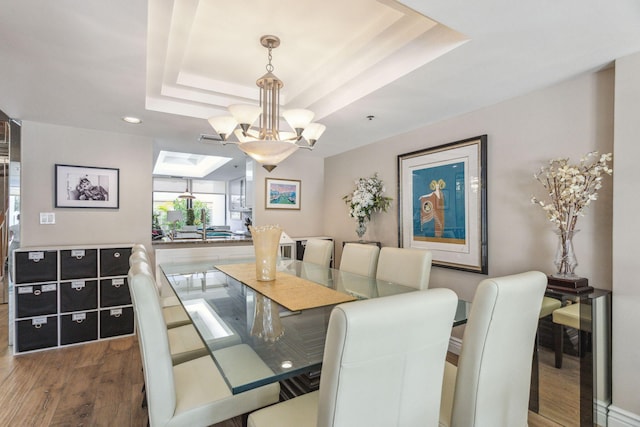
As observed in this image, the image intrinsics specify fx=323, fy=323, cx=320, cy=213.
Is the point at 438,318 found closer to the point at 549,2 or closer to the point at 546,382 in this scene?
the point at 549,2

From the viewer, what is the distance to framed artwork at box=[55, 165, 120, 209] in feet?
10.9

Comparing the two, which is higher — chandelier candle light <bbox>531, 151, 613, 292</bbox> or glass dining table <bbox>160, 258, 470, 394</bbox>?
chandelier candle light <bbox>531, 151, 613, 292</bbox>

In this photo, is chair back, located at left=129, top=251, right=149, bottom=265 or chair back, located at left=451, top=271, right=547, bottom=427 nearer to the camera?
chair back, located at left=451, top=271, right=547, bottom=427

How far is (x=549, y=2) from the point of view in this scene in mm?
1381

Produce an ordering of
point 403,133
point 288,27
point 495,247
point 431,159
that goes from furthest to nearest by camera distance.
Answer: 1. point 403,133
2. point 431,159
3. point 495,247
4. point 288,27

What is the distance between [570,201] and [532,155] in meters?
0.50

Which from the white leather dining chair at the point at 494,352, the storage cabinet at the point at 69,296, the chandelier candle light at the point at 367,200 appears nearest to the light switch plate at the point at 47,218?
the storage cabinet at the point at 69,296

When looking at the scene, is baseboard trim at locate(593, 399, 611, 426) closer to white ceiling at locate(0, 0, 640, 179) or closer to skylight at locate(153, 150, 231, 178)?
white ceiling at locate(0, 0, 640, 179)

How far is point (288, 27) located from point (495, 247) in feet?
7.26

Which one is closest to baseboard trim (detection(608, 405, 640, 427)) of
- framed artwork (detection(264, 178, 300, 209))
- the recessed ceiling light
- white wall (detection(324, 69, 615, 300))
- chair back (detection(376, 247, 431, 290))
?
white wall (detection(324, 69, 615, 300))

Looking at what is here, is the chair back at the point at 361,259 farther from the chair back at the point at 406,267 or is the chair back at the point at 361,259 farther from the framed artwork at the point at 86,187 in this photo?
the framed artwork at the point at 86,187

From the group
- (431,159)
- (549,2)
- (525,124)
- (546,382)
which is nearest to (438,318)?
(549,2)

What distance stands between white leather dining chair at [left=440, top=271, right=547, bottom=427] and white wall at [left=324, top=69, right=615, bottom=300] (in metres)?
1.05

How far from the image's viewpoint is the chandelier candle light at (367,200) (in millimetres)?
3658
